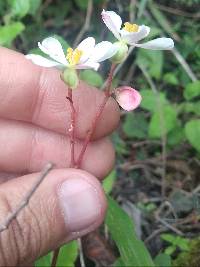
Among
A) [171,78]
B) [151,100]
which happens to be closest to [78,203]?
[151,100]

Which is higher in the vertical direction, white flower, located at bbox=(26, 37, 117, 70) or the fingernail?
white flower, located at bbox=(26, 37, 117, 70)

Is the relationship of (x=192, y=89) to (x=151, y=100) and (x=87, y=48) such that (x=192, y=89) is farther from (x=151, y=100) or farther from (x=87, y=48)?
(x=87, y=48)

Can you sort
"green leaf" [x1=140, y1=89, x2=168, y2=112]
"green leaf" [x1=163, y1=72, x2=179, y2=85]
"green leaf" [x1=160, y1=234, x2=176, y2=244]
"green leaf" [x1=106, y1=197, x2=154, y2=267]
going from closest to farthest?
"green leaf" [x1=106, y1=197, x2=154, y2=267]
"green leaf" [x1=160, y1=234, x2=176, y2=244]
"green leaf" [x1=140, y1=89, x2=168, y2=112]
"green leaf" [x1=163, y1=72, x2=179, y2=85]

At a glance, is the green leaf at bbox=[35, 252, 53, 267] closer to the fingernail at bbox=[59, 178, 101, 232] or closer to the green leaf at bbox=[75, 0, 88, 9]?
the fingernail at bbox=[59, 178, 101, 232]

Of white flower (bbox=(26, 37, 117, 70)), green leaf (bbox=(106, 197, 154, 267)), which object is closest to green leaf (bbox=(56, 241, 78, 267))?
green leaf (bbox=(106, 197, 154, 267))

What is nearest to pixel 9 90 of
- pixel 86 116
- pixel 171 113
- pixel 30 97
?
pixel 30 97

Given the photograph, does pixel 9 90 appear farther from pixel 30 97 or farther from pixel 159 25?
pixel 159 25
